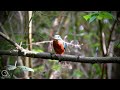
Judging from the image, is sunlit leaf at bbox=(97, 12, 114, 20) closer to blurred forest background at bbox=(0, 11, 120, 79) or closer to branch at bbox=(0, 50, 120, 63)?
blurred forest background at bbox=(0, 11, 120, 79)

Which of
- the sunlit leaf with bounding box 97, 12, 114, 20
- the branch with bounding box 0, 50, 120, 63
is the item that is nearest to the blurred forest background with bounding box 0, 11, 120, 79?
the sunlit leaf with bounding box 97, 12, 114, 20

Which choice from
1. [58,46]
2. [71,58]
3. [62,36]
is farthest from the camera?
[62,36]

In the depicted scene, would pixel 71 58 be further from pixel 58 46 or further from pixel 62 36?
pixel 62 36

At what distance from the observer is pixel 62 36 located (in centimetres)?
379

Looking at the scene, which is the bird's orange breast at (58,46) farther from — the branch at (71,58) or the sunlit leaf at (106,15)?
the sunlit leaf at (106,15)

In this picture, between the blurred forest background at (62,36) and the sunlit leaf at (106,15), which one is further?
the blurred forest background at (62,36)

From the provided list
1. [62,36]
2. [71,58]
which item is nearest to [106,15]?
[71,58]

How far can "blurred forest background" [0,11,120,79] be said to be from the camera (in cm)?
255

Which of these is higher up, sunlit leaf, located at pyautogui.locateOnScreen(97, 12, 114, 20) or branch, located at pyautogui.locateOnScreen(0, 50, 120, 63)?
sunlit leaf, located at pyautogui.locateOnScreen(97, 12, 114, 20)

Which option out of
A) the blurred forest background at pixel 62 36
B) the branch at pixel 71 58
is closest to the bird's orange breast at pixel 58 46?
the branch at pixel 71 58

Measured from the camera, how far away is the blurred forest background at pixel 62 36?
2548 mm

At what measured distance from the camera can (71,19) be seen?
14.5 feet
